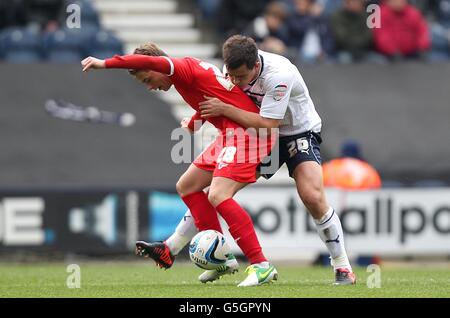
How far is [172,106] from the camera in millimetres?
15453

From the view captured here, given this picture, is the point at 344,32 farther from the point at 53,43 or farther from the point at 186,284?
the point at 186,284

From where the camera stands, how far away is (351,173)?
44.8 feet

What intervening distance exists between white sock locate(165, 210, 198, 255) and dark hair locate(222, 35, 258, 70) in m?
1.42

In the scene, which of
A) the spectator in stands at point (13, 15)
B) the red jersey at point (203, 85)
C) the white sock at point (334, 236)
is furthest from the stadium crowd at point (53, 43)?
the white sock at point (334, 236)

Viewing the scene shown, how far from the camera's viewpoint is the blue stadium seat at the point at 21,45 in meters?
15.6

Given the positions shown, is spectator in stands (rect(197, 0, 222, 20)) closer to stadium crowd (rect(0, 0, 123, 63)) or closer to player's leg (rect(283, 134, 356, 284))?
stadium crowd (rect(0, 0, 123, 63))

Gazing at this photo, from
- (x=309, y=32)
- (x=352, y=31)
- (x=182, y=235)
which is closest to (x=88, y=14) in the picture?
(x=309, y=32)

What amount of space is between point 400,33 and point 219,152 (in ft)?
25.4

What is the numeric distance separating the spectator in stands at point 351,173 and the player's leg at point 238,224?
4.99 metres

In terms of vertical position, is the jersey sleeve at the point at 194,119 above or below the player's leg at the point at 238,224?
above

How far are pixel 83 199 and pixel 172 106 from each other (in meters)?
2.48

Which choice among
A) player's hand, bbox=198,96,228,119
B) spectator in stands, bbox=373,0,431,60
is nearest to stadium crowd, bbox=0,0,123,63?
spectator in stands, bbox=373,0,431,60

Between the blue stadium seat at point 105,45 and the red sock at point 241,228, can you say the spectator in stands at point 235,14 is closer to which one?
the blue stadium seat at point 105,45

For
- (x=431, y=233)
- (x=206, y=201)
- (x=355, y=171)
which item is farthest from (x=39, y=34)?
(x=206, y=201)
